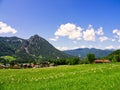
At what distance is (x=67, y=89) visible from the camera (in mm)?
14727

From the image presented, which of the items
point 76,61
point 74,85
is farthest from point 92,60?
point 74,85

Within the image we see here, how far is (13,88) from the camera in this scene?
52.7ft

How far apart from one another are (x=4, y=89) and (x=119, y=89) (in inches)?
271

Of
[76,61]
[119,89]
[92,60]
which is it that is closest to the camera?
[119,89]

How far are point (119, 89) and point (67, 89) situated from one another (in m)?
2.91

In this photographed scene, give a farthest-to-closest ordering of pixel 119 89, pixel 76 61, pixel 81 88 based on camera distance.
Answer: pixel 76 61
pixel 81 88
pixel 119 89

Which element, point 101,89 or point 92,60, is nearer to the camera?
point 101,89

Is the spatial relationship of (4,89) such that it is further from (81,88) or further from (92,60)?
(92,60)

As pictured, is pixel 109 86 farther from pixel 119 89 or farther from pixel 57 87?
pixel 57 87

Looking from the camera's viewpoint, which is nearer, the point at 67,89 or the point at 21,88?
the point at 67,89

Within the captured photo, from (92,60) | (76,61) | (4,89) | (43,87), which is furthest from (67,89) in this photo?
(76,61)

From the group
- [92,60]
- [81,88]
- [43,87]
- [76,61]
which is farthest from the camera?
[76,61]

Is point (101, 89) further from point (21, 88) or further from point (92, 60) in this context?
point (92, 60)

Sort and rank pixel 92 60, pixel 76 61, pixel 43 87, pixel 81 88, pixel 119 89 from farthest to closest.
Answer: pixel 76 61 → pixel 92 60 → pixel 43 87 → pixel 81 88 → pixel 119 89
